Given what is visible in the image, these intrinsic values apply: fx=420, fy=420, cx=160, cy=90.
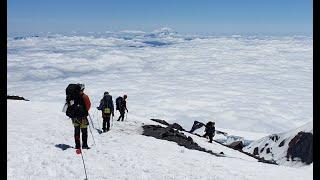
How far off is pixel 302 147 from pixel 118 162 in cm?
2008

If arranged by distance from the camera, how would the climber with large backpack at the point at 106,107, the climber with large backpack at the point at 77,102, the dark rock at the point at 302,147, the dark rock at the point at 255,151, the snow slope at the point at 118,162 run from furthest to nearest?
the dark rock at the point at 255,151, the dark rock at the point at 302,147, the climber with large backpack at the point at 106,107, the climber with large backpack at the point at 77,102, the snow slope at the point at 118,162

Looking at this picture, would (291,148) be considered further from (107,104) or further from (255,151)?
(107,104)

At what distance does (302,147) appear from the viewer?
30.2m

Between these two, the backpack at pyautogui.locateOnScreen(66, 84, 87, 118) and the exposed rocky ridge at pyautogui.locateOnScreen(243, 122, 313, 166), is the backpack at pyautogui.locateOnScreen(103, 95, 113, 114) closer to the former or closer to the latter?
the backpack at pyautogui.locateOnScreen(66, 84, 87, 118)

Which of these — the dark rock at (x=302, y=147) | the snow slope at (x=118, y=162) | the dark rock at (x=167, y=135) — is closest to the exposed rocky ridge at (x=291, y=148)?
the dark rock at (x=302, y=147)

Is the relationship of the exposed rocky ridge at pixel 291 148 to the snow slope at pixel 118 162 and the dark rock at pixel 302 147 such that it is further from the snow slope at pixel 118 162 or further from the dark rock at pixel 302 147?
the snow slope at pixel 118 162

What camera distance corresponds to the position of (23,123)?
21703 millimetres

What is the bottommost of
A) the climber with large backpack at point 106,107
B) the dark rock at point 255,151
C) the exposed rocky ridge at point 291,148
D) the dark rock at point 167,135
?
the dark rock at point 255,151

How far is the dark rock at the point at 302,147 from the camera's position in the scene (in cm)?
2944

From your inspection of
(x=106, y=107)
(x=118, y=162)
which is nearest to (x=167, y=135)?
(x=106, y=107)

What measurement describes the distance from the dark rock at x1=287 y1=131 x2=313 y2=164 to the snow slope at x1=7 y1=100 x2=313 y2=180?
46.4ft

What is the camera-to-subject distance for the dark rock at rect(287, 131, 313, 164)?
1159 inches

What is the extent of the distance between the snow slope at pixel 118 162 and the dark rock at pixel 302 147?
46.4 feet
